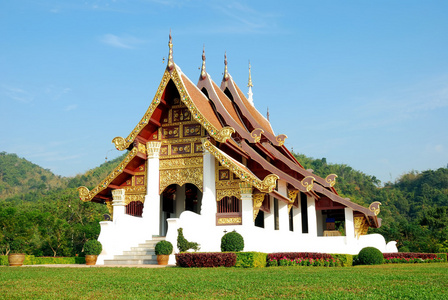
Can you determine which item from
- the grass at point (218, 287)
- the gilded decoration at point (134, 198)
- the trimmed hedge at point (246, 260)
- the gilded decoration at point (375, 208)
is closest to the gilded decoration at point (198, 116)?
the gilded decoration at point (134, 198)

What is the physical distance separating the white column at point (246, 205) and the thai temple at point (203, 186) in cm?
3

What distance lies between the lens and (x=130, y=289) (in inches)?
259

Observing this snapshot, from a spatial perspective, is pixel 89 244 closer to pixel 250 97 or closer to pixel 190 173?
pixel 190 173

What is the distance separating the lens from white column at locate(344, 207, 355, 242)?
1677 centimetres

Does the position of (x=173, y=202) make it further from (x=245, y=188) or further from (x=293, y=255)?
(x=293, y=255)

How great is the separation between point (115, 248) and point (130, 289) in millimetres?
7292

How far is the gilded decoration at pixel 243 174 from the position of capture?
42.6ft

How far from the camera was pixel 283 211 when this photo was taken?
15891mm

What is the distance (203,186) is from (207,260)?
3810 mm

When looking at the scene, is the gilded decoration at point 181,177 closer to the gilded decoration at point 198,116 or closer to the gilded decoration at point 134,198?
the gilded decoration at point 134,198

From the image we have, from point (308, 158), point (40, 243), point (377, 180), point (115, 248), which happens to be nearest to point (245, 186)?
point (115, 248)

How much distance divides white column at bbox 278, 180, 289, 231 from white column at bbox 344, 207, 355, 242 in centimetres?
249

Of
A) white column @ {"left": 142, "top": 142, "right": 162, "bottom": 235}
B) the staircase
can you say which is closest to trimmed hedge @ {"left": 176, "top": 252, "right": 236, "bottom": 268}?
the staircase

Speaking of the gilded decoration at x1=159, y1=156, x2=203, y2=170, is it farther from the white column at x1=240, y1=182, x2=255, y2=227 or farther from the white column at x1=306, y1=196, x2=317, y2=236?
the white column at x1=306, y1=196, x2=317, y2=236
